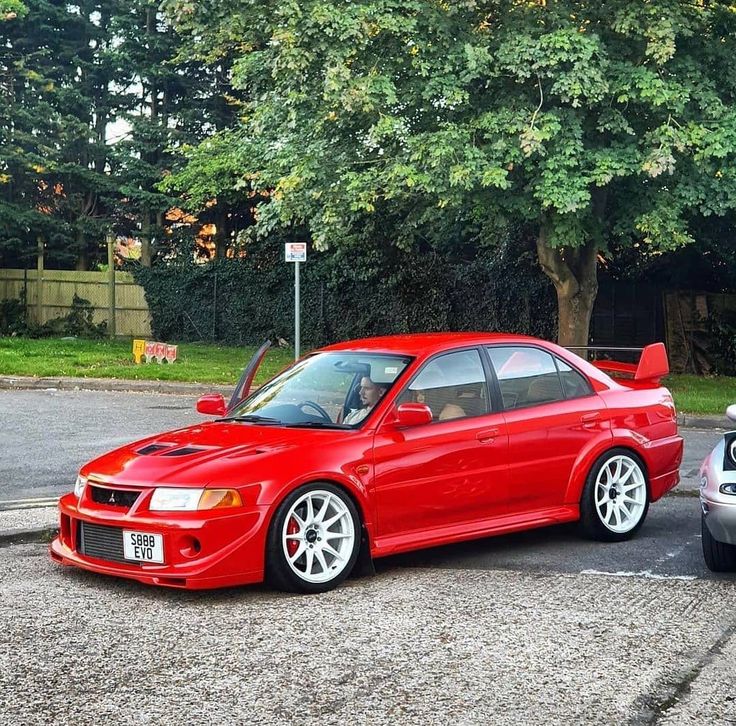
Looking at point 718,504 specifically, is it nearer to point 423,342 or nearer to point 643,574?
point 643,574

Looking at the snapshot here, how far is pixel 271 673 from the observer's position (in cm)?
505

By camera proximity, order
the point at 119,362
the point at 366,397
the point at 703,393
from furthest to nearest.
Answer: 1. the point at 119,362
2. the point at 703,393
3. the point at 366,397

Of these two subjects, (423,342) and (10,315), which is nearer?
(423,342)

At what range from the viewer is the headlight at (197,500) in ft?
20.5

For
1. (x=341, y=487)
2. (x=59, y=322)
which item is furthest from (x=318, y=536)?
(x=59, y=322)

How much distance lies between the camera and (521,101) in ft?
60.0

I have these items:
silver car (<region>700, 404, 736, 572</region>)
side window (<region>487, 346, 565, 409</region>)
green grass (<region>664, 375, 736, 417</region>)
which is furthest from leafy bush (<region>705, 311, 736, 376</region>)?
silver car (<region>700, 404, 736, 572</region>)

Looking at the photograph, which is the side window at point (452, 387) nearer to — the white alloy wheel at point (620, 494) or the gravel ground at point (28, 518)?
the white alloy wheel at point (620, 494)

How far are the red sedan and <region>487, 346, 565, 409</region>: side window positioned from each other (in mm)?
10

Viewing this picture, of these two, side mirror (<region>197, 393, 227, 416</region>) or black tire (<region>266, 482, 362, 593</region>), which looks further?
side mirror (<region>197, 393, 227, 416</region>)

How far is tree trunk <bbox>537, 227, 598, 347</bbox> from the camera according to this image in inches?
850

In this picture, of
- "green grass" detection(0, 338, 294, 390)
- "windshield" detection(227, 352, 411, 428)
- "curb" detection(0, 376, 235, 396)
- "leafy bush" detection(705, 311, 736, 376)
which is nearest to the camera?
"windshield" detection(227, 352, 411, 428)

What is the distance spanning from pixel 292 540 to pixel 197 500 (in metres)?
0.57

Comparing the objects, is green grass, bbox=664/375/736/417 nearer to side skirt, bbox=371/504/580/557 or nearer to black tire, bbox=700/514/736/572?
side skirt, bbox=371/504/580/557
